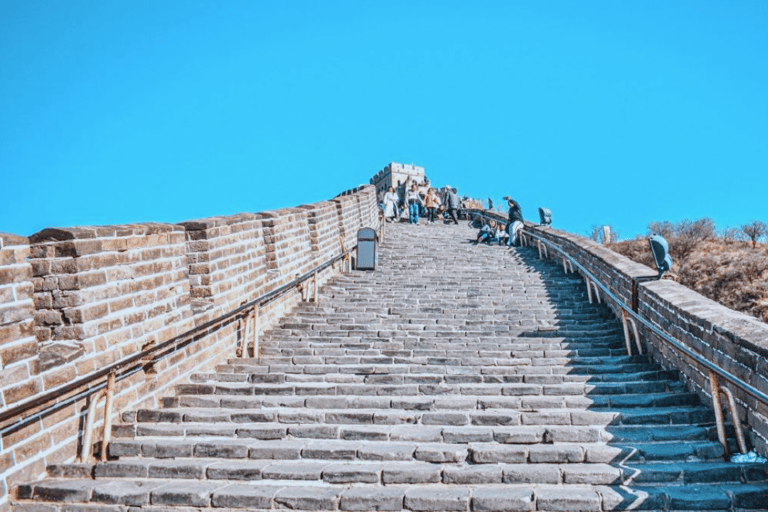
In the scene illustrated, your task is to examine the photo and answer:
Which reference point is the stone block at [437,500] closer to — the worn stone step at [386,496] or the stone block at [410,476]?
the worn stone step at [386,496]

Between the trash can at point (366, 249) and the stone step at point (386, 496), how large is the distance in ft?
29.0

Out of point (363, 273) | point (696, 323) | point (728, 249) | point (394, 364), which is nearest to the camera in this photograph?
point (696, 323)

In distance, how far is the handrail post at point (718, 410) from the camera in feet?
15.3

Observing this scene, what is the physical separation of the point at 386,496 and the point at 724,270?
56.7 feet

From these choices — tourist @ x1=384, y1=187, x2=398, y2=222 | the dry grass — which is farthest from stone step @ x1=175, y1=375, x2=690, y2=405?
tourist @ x1=384, y1=187, x2=398, y2=222

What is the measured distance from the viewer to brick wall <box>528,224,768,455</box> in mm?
4457

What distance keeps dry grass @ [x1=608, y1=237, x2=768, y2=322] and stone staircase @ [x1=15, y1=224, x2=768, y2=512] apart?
7.32m

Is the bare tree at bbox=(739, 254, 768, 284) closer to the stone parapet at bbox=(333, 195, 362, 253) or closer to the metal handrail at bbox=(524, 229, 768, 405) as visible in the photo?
the metal handrail at bbox=(524, 229, 768, 405)

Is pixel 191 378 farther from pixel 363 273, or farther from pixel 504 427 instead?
pixel 363 273

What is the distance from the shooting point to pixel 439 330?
8.58 meters

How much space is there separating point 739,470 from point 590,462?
3.53 feet

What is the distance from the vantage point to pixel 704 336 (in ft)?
17.6

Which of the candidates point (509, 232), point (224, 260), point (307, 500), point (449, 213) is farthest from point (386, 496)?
point (449, 213)

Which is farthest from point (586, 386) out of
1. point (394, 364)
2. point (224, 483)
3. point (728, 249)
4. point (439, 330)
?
point (728, 249)
